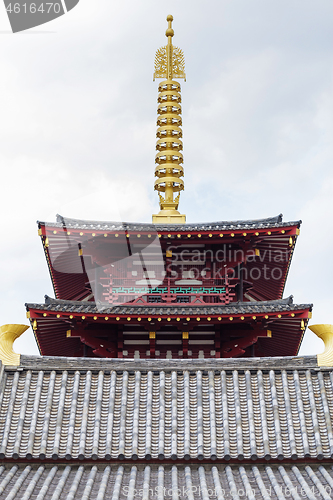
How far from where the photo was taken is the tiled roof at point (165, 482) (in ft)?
36.3

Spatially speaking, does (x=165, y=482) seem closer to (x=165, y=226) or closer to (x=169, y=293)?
(x=169, y=293)

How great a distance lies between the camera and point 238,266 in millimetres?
22391

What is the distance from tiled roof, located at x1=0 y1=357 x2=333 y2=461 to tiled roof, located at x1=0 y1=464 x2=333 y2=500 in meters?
0.25

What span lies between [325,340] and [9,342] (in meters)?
7.49

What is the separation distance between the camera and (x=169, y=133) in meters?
26.6

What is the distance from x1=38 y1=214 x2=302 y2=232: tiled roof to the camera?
831 inches

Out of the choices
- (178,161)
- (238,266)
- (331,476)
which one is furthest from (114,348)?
(331,476)

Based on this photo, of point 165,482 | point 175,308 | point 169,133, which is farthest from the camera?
point 169,133

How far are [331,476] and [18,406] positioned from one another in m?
6.55

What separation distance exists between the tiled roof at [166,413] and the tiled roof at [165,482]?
0.81 feet

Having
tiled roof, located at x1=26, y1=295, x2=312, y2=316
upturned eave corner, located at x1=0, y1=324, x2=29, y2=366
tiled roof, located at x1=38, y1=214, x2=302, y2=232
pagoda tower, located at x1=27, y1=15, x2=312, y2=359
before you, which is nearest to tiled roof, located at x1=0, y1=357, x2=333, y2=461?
upturned eave corner, located at x1=0, y1=324, x2=29, y2=366

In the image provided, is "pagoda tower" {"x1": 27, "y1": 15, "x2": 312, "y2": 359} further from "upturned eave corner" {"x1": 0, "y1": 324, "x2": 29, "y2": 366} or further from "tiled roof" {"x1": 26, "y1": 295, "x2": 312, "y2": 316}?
Answer: "upturned eave corner" {"x1": 0, "y1": 324, "x2": 29, "y2": 366}

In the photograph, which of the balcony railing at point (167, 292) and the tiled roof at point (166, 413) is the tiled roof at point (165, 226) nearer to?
the balcony railing at point (167, 292)

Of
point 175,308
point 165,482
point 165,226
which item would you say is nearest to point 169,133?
point 165,226
